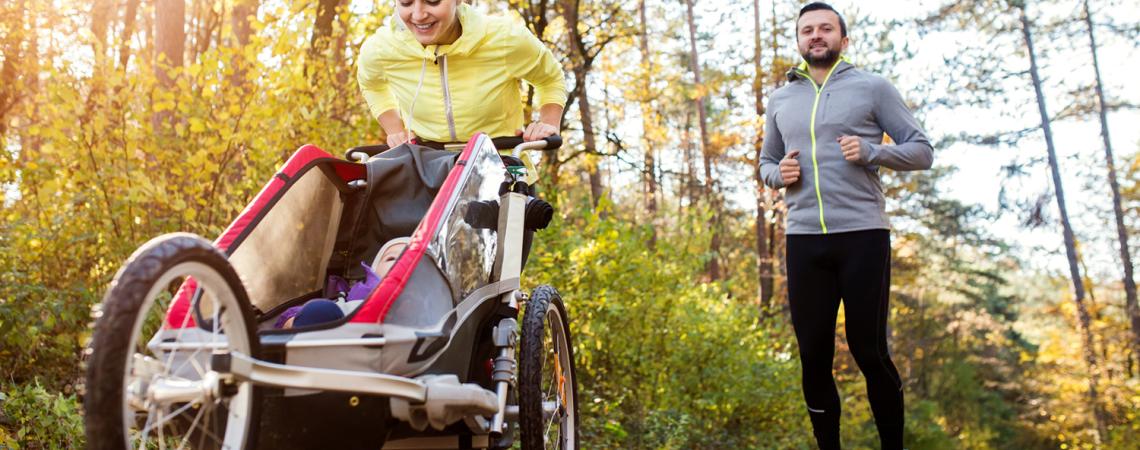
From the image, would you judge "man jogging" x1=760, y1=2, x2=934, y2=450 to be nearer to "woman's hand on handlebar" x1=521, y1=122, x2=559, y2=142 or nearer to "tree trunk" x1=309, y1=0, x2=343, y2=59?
"woman's hand on handlebar" x1=521, y1=122, x2=559, y2=142

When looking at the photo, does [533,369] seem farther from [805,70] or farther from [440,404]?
[805,70]

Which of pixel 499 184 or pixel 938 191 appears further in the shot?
pixel 938 191

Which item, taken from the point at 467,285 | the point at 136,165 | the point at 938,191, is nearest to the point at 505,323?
the point at 467,285

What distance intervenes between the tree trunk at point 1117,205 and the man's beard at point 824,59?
70.1 ft

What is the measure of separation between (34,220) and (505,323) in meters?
3.37

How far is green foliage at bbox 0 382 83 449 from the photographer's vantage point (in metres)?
4.28

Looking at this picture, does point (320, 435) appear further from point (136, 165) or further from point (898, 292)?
point (898, 292)

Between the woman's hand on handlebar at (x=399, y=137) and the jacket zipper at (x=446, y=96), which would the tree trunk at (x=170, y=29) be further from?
the jacket zipper at (x=446, y=96)

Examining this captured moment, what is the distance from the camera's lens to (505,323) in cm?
343

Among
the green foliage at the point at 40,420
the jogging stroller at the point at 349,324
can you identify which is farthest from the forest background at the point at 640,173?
the jogging stroller at the point at 349,324

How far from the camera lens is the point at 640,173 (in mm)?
14477

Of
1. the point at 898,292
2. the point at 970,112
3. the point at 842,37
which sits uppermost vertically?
the point at 970,112

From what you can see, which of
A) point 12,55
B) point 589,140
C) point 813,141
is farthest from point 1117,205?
point 12,55

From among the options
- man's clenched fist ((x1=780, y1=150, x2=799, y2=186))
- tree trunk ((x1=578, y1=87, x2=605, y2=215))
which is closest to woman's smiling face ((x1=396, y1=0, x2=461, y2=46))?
man's clenched fist ((x1=780, y1=150, x2=799, y2=186))
